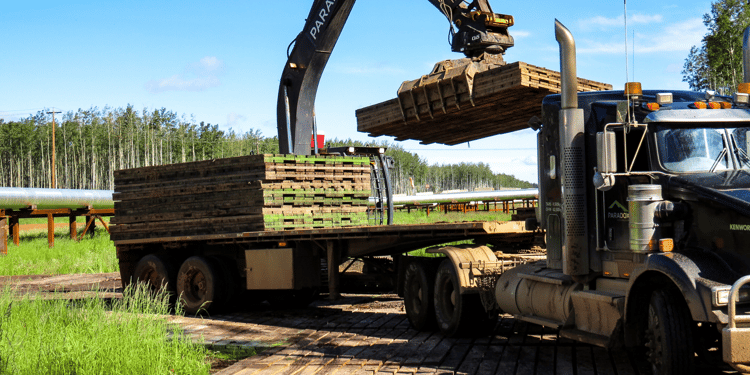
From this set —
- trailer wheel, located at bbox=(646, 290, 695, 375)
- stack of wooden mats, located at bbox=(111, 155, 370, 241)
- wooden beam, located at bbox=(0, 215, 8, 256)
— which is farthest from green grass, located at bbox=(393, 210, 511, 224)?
trailer wheel, located at bbox=(646, 290, 695, 375)

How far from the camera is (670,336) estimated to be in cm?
577

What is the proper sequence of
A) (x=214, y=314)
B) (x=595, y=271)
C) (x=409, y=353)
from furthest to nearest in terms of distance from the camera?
(x=214, y=314) < (x=409, y=353) < (x=595, y=271)

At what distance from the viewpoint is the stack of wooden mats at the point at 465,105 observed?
9734 mm

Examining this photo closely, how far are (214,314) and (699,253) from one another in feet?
27.4

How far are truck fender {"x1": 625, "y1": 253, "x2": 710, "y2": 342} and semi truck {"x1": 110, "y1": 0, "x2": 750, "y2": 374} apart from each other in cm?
1

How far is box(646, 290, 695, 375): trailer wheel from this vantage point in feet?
18.7

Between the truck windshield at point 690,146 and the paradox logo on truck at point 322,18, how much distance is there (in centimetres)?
811

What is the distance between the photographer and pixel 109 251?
24703 mm

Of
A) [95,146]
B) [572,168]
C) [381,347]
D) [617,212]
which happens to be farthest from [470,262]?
[95,146]

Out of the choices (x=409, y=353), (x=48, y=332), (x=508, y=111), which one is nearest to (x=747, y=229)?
(x=409, y=353)

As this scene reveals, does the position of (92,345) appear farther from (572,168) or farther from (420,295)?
(572,168)

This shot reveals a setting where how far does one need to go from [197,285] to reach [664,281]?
8.73 metres

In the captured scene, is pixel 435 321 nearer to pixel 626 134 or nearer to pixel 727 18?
pixel 626 134

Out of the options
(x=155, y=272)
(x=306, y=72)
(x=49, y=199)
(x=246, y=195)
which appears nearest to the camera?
(x=246, y=195)
